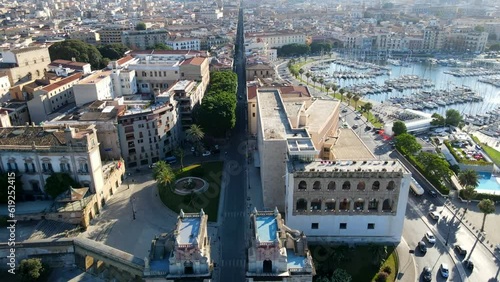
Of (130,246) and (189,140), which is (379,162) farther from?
(189,140)

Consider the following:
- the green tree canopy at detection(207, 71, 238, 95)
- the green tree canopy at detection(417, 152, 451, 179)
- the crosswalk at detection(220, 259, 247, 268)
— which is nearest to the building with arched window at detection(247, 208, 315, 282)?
the crosswalk at detection(220, 259, 247, 268)

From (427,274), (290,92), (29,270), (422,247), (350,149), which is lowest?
(427,274)

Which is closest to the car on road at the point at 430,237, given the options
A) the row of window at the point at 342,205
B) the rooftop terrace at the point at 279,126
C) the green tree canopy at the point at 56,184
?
the row of window at the point at 342,205

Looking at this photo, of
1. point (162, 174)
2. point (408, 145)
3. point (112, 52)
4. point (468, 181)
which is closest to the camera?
point (162, 174)

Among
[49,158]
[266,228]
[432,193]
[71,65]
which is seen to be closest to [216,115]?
[49,158]

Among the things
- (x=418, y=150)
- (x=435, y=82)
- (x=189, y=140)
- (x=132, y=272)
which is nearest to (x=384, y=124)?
(x=418, y=150)

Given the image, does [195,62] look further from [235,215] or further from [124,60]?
[235,215]
